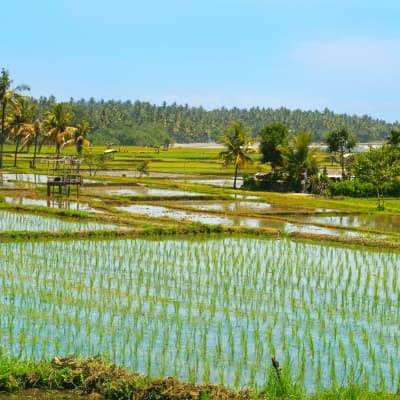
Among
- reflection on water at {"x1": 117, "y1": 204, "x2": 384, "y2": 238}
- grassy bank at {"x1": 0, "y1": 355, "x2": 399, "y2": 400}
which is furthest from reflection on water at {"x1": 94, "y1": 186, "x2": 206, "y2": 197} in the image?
grassy bank at {"x1": 0, "y1": 355, "x2": 399, "y2": 400}

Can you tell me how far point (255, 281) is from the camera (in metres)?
11.8

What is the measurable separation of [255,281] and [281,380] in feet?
18.0

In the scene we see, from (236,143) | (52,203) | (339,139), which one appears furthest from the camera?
(339,139)

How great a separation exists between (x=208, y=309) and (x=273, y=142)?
81.1 ft

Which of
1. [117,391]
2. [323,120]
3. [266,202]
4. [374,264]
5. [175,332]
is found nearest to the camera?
[117,391]

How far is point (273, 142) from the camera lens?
34.1 m

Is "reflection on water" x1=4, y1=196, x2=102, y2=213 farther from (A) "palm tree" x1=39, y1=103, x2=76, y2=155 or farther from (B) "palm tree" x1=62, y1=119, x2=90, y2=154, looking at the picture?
(B) "palm tree" x1=62, y1=119, x2=90, y2=154

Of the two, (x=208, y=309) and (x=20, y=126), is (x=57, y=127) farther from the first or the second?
(x=208, y=309)

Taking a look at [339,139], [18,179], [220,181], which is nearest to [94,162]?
[220,181]

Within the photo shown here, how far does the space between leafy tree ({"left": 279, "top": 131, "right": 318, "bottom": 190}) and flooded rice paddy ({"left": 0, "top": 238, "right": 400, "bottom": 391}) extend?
17124 mm

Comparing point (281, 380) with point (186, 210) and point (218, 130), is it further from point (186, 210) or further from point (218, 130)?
point (218, 130)

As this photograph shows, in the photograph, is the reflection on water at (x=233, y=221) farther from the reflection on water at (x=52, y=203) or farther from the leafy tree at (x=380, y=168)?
the leafy tree at (x=380, y=168)

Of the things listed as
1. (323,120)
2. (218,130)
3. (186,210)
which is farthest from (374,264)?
(323,120)

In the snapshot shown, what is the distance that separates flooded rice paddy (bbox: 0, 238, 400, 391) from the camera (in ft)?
25.0
